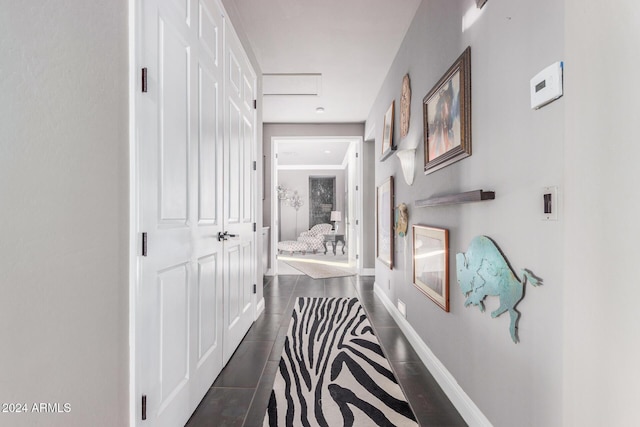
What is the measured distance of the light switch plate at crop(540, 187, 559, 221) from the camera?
3.19 ft

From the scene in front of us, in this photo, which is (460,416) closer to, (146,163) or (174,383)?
(174,383)

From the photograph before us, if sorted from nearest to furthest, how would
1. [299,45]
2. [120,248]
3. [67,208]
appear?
[67,208], [120,248], [299,45]

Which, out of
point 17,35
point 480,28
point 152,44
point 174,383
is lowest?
point 174,383

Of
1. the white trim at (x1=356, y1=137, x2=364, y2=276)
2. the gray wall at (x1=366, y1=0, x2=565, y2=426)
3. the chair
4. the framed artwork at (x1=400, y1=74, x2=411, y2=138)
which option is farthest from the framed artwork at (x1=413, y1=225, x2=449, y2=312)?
the chair

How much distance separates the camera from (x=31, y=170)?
731 millimetres

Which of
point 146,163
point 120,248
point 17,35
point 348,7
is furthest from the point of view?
point 348,7

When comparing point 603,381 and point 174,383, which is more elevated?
point 603,381

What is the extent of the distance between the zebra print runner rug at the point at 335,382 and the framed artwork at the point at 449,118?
137cm

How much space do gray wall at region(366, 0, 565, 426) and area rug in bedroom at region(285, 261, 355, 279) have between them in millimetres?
3408

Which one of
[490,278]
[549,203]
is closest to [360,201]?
[490,278]

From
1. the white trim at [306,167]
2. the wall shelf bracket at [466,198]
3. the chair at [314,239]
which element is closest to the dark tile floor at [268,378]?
the wall shelf bracket at [466,198]

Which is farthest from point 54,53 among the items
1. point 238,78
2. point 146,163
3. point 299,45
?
point 299,45

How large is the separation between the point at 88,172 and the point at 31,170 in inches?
7.0

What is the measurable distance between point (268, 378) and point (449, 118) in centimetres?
191
